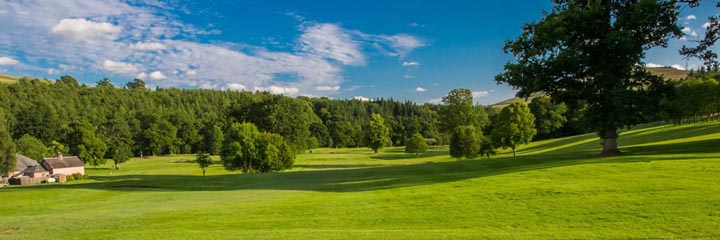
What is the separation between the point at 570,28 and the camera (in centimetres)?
2323

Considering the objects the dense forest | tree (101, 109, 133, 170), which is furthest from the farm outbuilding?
tree (101, 109, 133, 170)

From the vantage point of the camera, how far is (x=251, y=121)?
79312 millimetres

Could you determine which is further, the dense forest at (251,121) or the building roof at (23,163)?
the building roof at (23,163)

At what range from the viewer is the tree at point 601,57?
22016mm

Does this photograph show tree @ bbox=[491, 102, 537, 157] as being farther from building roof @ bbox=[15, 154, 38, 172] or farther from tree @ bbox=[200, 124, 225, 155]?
building roof @ bbox=[15, 154, 38, 172]

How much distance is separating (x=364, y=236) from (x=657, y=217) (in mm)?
6418

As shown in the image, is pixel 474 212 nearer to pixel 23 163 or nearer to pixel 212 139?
pixel 23 163

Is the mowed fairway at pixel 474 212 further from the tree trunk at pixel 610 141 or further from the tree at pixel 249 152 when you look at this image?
the tree at pixel 249 152

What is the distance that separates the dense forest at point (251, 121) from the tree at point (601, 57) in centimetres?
104

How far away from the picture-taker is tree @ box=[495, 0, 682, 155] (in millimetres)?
22016

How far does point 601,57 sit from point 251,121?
65664 millimetres

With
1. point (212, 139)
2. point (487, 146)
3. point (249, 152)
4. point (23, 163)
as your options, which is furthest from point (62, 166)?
point (487, 146)

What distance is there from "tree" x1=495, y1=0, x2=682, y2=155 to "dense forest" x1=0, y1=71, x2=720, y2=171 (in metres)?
1.04

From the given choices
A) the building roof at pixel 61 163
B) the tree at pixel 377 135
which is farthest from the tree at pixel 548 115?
the building roof at pixel 61 163
